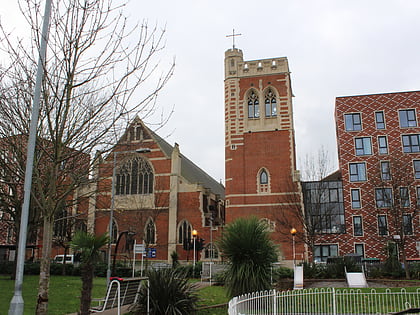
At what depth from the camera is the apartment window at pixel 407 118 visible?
40500 millimetres

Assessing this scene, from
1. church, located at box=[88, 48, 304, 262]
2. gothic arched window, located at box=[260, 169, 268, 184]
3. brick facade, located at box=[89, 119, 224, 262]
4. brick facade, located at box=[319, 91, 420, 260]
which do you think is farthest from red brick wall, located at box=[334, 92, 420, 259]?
brick facade, located at box=[89, 119, 224, 262]

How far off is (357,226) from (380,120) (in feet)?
36.2

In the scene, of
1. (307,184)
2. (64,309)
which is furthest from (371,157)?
(64,309)

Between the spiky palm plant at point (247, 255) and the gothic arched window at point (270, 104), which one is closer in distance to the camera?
the spiky palm plant at point (247, 255)

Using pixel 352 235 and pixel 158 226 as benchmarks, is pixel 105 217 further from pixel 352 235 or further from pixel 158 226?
pixel 352 235

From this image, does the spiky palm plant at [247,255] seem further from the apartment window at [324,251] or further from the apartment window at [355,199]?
the apartment window at [355,199]

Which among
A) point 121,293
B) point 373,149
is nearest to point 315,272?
point 121,293

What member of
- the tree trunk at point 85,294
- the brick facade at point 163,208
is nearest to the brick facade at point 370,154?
the brick facade at point 163,208

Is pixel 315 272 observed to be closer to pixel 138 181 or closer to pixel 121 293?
pixel 121 293

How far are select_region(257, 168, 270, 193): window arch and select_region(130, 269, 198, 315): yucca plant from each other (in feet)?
91.0

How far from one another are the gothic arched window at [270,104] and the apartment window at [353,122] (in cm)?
770

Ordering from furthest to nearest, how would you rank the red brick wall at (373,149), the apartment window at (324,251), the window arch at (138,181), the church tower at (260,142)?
the window arch at (138,181), the apartment window at (324,251), the church tower at (260,142), the red brick wall at (373,149)

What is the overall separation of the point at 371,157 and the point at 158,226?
22.0 metres

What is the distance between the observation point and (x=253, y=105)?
41.4 meters
